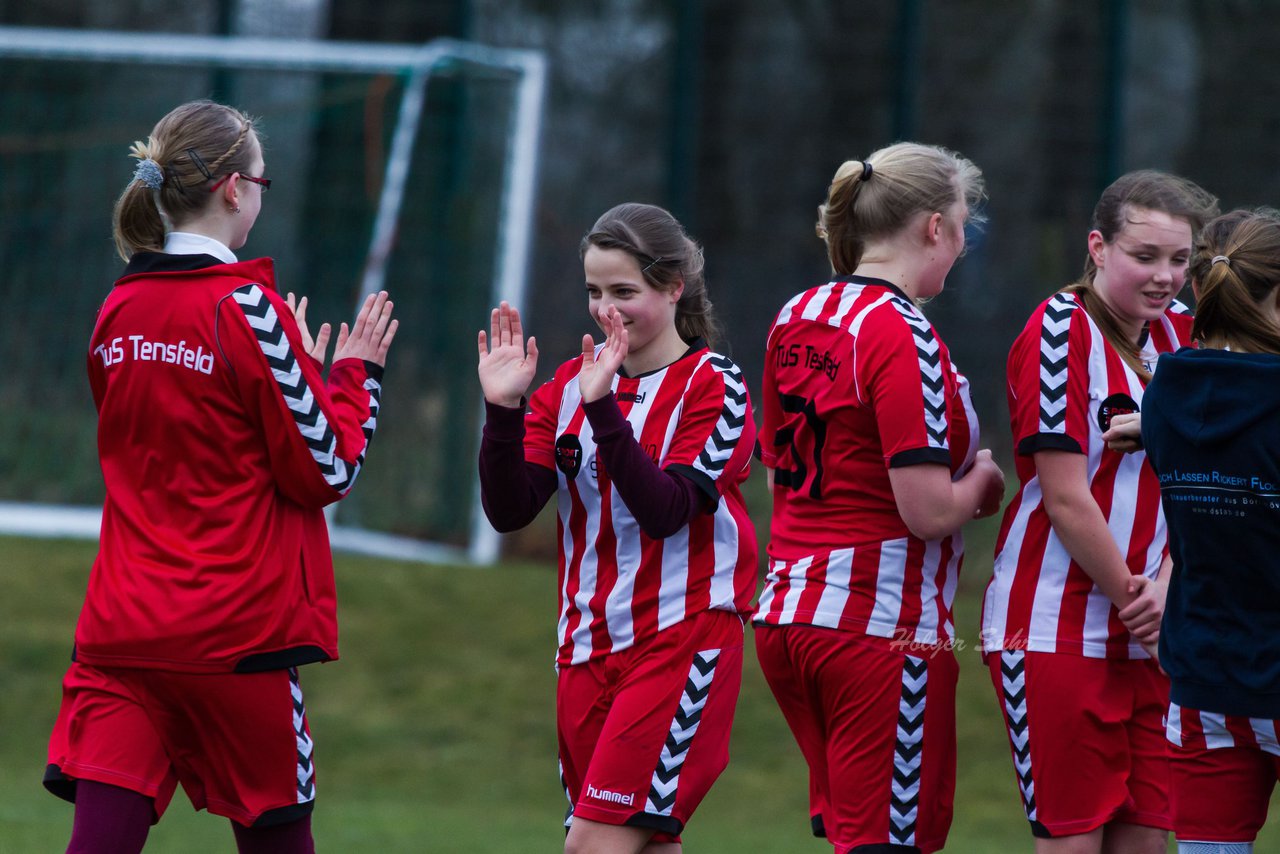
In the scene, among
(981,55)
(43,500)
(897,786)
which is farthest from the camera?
(981,55)

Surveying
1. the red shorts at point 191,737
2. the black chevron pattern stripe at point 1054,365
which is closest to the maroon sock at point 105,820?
the red shorts at point 191,737

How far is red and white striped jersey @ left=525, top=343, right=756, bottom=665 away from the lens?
330 cm

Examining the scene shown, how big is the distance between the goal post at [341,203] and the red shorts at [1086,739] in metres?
5.61

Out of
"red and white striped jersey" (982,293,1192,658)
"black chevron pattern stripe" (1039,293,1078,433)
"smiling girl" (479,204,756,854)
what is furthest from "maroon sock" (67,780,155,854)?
"black chevron pattern stripe" (1039,293,1078,433)

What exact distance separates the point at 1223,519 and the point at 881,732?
79 centimetres

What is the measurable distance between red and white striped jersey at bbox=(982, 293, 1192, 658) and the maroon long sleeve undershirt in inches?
28.1

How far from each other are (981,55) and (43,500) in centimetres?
618

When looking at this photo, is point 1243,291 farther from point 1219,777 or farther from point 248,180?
point 248,180

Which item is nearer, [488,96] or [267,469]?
[267,469]

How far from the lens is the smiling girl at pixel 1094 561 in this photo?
130 inches

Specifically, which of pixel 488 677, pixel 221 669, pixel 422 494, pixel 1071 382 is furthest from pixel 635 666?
pixel 422 494

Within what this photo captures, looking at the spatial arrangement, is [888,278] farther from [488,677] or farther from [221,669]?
[488,677]

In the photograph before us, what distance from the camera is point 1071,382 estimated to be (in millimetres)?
3338

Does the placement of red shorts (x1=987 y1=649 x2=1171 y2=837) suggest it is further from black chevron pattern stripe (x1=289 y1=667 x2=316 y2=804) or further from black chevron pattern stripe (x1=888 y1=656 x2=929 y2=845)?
black chevron pattern stripe (x1=289 y1=667 x2=316 y2=804)
